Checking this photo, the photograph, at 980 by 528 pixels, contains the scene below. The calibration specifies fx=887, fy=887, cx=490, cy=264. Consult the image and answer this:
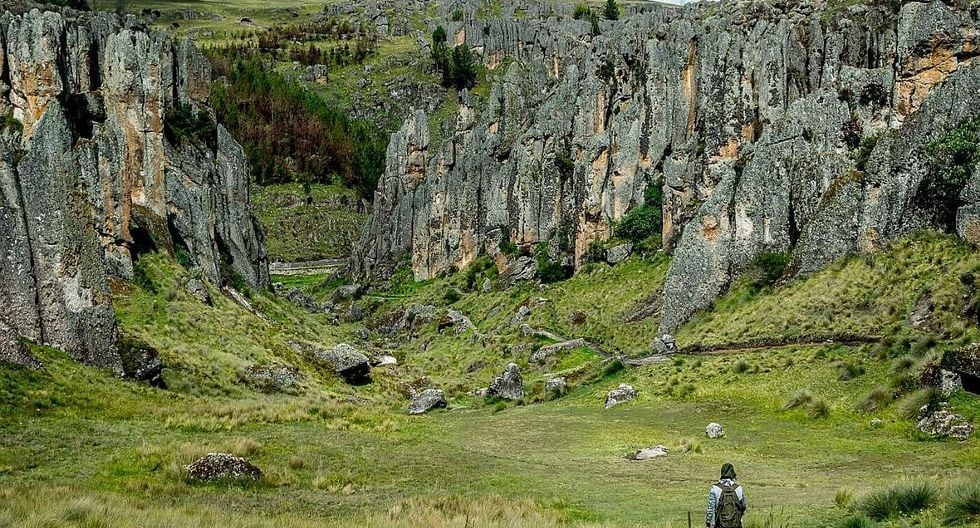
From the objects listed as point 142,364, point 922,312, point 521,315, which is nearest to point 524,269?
point 521,315

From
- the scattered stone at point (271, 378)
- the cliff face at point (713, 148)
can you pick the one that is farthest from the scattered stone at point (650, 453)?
the scattered stone at point (271, 378)

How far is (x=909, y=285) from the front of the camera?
1416 inches

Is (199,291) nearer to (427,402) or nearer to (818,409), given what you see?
(427,402)

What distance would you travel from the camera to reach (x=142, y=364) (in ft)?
108

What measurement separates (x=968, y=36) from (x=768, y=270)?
1604 centimetres

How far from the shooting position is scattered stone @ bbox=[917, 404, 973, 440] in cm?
2222

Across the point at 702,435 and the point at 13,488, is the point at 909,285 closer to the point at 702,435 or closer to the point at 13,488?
the point at 702,435

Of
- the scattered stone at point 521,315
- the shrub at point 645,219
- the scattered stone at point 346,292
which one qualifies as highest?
the shrub at point 645,219

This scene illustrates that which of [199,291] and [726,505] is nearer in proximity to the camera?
[726,505]

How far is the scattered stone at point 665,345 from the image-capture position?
142 ft

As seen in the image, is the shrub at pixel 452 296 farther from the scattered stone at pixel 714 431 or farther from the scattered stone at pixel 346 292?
the scattered stone at pixel 714 431

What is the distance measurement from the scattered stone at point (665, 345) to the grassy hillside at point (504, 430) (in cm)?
78

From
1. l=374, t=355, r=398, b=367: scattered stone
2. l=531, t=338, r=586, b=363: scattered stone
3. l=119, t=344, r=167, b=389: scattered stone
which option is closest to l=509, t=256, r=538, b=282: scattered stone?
l=374, t=355, r=398, b=367: scattered stone

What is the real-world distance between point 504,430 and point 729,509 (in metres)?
19.7
